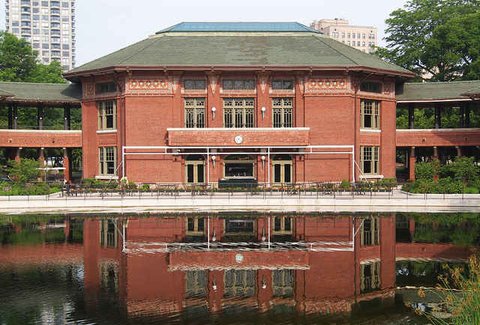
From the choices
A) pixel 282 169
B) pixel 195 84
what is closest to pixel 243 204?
pixel 282 169

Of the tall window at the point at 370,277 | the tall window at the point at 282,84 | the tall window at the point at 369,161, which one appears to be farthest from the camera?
the tall window at the point at 369,161

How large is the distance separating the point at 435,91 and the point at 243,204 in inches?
971

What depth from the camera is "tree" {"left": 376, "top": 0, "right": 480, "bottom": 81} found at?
224ft

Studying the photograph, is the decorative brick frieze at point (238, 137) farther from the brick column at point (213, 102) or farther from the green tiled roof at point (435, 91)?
the green tiled roof at point (435, 91)

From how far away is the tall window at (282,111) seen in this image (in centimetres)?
4825

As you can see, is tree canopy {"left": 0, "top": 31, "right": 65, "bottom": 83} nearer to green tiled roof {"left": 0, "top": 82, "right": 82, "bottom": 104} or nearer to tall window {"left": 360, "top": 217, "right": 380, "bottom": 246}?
green tiled roof {"left": 0, "top": 82, "right": 82, "bottom": 104}

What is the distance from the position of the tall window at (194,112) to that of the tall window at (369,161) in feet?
44.6

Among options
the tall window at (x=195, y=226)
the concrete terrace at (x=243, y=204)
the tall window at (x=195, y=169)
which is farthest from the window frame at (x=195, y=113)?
the tall window at (x=195, y=226)

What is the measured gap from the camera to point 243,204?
37656 mm

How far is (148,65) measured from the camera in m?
46.0

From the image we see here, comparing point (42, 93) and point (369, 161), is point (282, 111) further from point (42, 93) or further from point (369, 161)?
point (42, 93)

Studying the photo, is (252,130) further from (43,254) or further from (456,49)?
(456,49)

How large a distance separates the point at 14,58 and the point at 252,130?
46.6m

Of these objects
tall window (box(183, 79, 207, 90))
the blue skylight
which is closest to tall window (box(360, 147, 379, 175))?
the blue skylight
